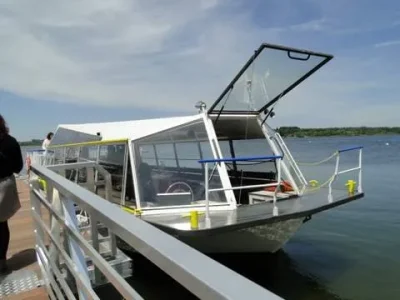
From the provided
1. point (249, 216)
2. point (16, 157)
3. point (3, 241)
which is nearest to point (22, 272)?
point (3, 241)

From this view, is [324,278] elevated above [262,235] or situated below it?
below

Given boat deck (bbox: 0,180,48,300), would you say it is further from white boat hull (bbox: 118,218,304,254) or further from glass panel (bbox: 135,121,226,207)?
glass panel (bbox: 135,121,226,207)

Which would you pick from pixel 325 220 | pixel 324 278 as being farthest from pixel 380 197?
pixel 324 278

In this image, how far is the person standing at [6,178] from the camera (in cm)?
424

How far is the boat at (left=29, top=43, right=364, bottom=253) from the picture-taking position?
18.9 feet

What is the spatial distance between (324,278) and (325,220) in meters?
4.91

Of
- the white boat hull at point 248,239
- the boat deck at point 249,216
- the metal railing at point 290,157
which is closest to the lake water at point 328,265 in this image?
the white boat hull at point 248,239

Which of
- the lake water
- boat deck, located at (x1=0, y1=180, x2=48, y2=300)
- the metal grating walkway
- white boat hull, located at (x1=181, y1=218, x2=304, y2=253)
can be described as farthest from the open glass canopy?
the metal grating walkway

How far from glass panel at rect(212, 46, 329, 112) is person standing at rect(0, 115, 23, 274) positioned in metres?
3.59

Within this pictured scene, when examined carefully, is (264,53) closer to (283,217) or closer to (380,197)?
(283,217)

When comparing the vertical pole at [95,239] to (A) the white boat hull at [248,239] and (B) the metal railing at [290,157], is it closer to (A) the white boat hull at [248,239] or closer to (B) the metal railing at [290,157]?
(A) the white boat hull at [248,239]

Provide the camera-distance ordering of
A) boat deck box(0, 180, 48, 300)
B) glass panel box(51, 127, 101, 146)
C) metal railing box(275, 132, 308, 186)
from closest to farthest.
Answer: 1. boat deck box(0, 180, 48, 300)
2. metal railing box(275, 132, 308, 186)
3. glass panel box(51, 127, 101, 146)

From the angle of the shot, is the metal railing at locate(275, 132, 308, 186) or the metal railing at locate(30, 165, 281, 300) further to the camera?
the metal railing at locate(275, 132, 308, 186)

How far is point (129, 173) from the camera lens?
656 cm
